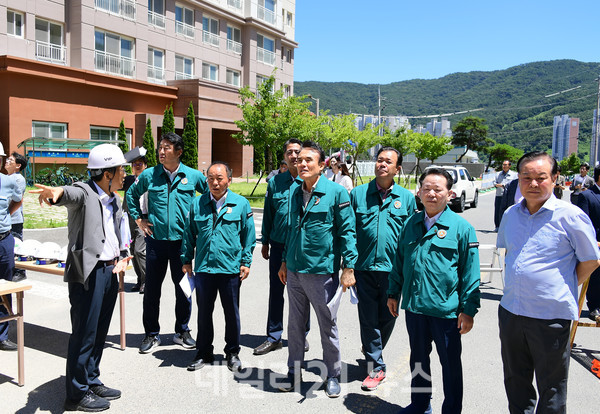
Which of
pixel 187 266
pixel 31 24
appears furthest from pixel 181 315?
pixel 31 24

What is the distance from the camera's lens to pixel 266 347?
5.41m

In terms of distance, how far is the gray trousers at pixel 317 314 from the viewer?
4352 mm

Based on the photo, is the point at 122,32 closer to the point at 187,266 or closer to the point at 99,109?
the point at 99,109

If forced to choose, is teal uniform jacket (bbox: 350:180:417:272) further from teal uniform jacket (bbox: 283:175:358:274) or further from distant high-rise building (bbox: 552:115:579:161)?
distant high-rise building (bbox: 552:115:579:161)

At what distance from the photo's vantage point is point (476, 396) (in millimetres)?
4367

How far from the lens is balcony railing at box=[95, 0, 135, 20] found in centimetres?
2756

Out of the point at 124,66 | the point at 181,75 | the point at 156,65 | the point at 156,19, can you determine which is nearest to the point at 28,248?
the point at 124,66

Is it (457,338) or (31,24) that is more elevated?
(31,24)

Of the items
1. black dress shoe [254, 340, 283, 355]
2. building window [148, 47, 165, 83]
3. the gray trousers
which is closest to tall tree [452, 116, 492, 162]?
building window [148, 47, 165, 83]

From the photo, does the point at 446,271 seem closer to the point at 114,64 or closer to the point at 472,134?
the point at 114,64

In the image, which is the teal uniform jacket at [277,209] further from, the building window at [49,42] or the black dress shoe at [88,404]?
the building window at [49,42]

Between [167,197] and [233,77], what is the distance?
34525 mm

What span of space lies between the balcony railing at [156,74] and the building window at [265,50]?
9.84 metres

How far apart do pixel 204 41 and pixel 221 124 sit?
6.58 metres
